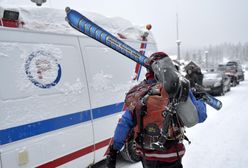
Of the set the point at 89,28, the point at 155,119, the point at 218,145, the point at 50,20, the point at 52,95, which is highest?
the point at 50,20

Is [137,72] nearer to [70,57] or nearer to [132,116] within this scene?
[70,57]

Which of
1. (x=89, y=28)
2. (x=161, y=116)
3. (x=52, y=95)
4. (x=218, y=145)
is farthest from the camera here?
(x=218, y=145)

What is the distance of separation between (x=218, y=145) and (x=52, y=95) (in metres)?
4.18

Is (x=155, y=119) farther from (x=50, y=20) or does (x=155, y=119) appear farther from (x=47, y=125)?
(x=50, y=20)

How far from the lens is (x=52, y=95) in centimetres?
311

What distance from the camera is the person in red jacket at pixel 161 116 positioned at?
84.5 inches

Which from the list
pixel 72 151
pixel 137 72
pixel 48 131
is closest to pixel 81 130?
pixel 72 151

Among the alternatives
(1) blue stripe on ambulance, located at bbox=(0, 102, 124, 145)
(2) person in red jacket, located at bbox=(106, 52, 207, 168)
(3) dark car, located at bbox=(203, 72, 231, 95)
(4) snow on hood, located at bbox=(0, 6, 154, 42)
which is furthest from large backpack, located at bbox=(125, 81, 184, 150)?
(3) dark car, located at bbox=(203, 72, 231, 95)

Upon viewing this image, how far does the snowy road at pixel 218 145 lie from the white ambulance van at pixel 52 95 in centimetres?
149

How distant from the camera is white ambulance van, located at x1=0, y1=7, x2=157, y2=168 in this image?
2.70m

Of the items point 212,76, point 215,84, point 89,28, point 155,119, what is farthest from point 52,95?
point 212,76

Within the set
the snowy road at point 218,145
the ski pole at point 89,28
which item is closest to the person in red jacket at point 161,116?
the ski pole at point 89,28

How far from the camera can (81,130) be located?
3.49m

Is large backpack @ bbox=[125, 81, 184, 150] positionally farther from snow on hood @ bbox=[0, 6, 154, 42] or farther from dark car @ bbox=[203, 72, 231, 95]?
dark car @ bbox=[203, 72, 231, 95]
